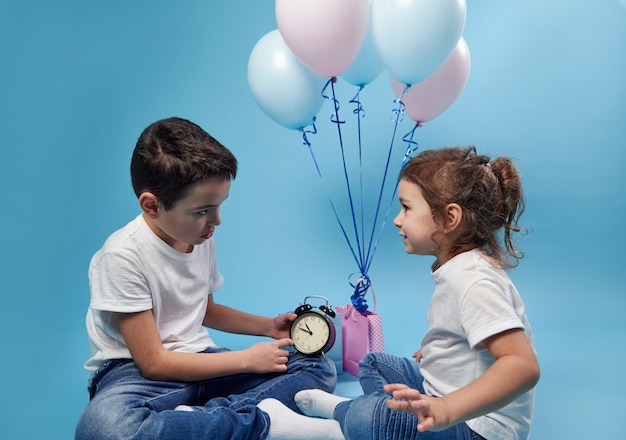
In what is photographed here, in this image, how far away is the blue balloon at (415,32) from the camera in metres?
2.03

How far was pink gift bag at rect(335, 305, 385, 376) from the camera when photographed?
7.82 ft

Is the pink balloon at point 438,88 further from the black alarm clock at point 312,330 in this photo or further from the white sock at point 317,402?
the white sock at point 317,402

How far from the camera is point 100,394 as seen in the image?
1.77 metres

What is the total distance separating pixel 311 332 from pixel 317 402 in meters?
0.27

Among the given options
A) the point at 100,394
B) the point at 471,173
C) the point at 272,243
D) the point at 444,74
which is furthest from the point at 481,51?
the point at 100,394

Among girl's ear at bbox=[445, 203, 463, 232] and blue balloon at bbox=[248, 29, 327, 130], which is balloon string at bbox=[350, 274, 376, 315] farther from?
girl's ear at bbox=[445, 203, 463, 232]

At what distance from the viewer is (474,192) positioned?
171cm

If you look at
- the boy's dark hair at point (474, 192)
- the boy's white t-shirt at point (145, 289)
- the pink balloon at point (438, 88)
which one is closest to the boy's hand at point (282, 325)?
the boy's white t-shirt at point (145, 289)

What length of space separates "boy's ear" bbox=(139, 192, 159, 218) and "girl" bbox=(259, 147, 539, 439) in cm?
57

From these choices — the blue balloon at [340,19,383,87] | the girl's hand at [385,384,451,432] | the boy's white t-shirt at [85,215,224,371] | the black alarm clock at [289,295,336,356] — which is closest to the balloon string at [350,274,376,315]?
Result: the black alarm clock at [289,295,336,356]

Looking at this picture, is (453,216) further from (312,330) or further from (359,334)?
(359,334)

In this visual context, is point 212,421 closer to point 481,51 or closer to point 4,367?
point 4,367

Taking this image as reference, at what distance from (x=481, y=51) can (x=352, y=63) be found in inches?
45.2

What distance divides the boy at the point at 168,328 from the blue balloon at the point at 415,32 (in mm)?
583
